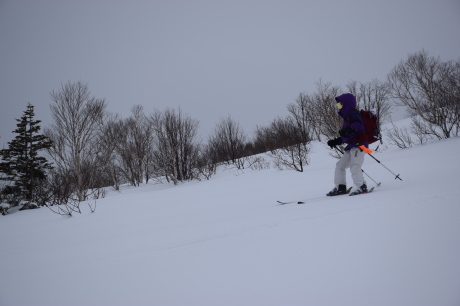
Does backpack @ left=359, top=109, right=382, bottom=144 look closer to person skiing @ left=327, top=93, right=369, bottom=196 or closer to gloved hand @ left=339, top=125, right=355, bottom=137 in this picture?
person skiing @ left=327, top=93, right=369, bottom=196

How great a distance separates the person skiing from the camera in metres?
2.95

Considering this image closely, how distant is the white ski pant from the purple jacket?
0.39 ft

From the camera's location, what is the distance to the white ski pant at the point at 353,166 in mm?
2924

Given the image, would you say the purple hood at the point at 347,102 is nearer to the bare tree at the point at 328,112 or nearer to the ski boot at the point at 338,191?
the ski boot at the point at 338,191

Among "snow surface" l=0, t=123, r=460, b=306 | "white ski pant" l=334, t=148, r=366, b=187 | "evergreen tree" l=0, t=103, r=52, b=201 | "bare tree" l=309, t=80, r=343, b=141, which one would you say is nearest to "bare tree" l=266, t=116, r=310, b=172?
"bare tree" l=309, t=80, r=343, b=141

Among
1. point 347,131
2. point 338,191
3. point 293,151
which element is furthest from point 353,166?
point 293,151

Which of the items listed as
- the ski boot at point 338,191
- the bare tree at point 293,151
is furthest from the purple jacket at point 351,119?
the bare tree at point 293,151

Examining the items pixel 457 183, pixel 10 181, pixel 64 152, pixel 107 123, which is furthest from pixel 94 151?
pixel 457 183

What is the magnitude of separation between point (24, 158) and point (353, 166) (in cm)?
2045

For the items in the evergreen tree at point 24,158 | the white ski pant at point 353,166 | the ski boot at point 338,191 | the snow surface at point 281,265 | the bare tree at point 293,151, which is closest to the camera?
the snow surface at point 281,265

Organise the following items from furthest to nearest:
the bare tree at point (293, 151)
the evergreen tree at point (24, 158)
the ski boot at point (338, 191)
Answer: the evergreen tree at point (24, 158)
the bare tree at point (293, 151)
the ski boot at point (338, 191)

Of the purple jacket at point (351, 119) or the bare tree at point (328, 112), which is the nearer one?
the purple jacket at point (351, 119)

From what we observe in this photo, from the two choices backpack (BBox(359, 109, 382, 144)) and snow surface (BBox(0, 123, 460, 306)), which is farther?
backpack (BBox(359, 109, 382, 144))

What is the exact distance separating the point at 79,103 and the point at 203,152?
845cm
